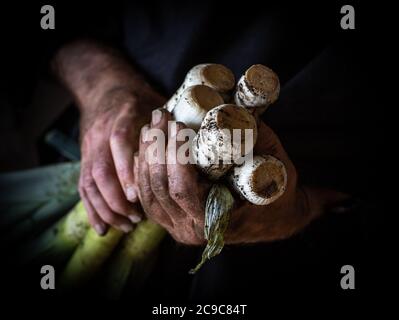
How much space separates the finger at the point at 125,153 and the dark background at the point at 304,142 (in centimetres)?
19

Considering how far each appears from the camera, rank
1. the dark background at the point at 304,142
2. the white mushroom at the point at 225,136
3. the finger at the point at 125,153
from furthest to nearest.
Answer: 1. the dark background at the point at 304,142
2. the finger at the point at 125,153
3. the white mushroom at the point at 225,136

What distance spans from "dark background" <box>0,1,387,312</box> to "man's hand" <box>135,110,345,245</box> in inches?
5.7

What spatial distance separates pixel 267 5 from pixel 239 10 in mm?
45

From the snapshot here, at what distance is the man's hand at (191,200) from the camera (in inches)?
13.3

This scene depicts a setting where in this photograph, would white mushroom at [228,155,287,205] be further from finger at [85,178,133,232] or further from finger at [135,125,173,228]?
finger at [85,178,133,232]

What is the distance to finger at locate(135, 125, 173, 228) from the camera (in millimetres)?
373

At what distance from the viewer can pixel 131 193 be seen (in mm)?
462

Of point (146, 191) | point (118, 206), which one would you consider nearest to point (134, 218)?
point (118, 206)

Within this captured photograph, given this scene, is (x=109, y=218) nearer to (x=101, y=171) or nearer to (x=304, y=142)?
(x=101, y=171)

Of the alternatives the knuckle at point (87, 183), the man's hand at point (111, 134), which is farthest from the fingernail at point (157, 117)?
the knuckle at point (87, 183)

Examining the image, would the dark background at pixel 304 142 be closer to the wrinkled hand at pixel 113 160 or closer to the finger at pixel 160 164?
the wrinkled hand at pixel 113 160
